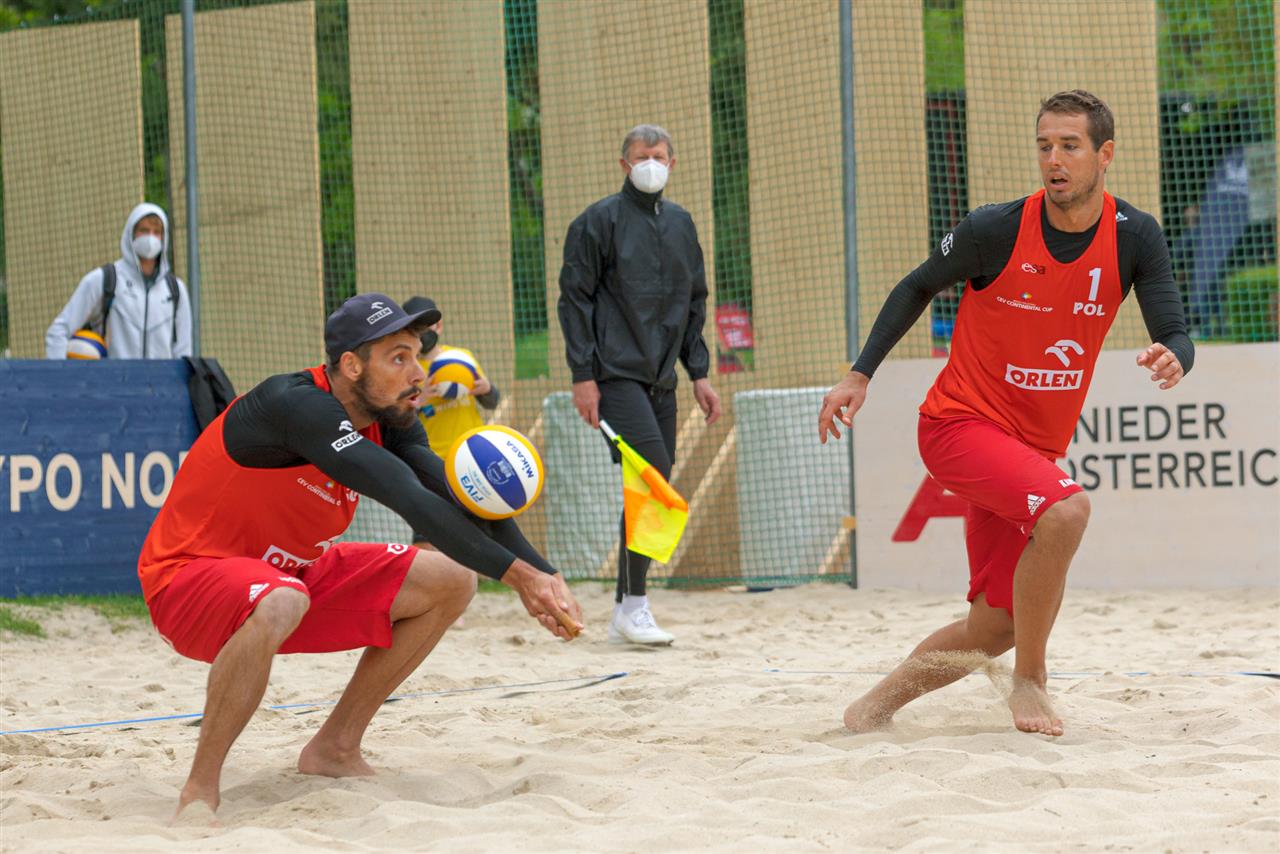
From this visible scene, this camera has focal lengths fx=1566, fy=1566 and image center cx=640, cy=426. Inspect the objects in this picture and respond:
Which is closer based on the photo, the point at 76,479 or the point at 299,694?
the point at 299,694

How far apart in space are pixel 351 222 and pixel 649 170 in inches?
148

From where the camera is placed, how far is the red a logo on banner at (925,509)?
28.4 feet

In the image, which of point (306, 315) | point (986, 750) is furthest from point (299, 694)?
point (306, 315)

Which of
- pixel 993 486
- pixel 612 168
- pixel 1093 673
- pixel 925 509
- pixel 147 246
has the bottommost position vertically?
pixel 1093 673

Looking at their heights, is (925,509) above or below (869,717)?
above

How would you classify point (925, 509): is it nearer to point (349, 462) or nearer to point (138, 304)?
point (138, 304)

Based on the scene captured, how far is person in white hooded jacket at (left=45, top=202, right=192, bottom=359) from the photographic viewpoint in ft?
30.4

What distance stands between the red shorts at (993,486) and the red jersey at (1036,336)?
10 cm

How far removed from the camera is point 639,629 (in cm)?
718

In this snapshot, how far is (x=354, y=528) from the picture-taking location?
32.2 feet

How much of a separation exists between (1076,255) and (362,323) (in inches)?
83.1

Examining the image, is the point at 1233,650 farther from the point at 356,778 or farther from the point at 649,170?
the point at 356,778

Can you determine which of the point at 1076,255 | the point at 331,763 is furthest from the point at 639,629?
the point at 1076,255

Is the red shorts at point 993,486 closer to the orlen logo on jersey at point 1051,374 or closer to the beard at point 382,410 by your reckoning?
the orlen logo on jersey at point 1051,374
